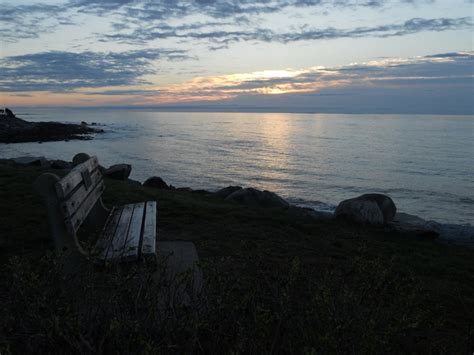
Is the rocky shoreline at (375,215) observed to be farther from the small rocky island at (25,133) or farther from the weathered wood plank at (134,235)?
the small rocky island at (25,133)

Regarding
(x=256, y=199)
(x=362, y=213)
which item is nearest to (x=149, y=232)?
(x=362, y=213)

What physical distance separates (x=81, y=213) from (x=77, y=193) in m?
0.21

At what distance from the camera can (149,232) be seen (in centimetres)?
460

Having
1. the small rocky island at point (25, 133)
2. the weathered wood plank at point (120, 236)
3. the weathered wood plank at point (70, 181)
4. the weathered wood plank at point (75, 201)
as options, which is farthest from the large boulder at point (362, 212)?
the small rocky island at point (25, 133)

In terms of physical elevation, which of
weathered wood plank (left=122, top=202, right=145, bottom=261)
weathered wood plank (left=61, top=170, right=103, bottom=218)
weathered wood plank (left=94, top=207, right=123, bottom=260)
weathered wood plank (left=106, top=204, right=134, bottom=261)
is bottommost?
weathered wood plank (left=94, top=207, right=123, bottom=260)

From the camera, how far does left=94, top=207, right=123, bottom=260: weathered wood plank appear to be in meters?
3.93

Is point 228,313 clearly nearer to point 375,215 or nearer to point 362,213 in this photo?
point 362,213

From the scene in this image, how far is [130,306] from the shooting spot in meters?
2.47

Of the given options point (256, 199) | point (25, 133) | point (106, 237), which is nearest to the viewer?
point (106, 237)

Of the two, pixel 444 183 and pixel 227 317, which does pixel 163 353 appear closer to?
pixel 227 317

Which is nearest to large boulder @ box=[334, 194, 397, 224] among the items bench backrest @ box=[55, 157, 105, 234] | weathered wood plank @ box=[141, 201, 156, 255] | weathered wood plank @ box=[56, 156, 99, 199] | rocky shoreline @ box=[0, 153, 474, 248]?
rocky shoreline @ box=[0, 153, 474, 248]

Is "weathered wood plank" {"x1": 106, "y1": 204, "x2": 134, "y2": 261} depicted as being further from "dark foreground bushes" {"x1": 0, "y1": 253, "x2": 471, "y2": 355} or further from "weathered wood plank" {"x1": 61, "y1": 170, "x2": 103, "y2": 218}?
"dark foreground bushes" {"x1": 0, "y1": 253, "x2": 471, "y2": 355}

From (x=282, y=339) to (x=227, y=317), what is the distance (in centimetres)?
35

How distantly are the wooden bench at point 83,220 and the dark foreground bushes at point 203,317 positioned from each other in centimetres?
66
